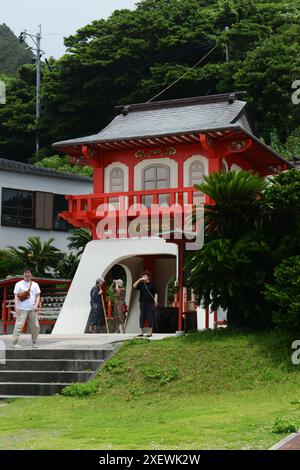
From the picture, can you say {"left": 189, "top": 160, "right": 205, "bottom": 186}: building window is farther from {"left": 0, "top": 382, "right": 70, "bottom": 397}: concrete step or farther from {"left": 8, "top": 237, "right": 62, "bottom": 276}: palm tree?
{"left": 0, "top": 382, "right": 70, "bottom": 397}: concrete step

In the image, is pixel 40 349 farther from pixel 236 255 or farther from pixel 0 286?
pixel 0 286

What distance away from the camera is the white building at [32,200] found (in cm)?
3794

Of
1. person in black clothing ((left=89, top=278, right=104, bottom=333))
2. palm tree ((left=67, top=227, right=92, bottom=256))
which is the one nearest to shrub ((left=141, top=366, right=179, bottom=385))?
person in black clothing ((left=89, top=278, right=104, bottom=333))

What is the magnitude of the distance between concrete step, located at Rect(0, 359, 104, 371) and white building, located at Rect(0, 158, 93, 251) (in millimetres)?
21811

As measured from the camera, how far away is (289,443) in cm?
871

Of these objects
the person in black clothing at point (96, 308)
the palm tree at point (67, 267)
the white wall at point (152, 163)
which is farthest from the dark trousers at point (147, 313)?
the palm tree at point (67, 267)

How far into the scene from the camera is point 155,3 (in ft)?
189

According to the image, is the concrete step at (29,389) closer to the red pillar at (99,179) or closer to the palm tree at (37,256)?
the red pillar at (99,179)

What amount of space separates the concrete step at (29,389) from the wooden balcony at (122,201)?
35.6 feet

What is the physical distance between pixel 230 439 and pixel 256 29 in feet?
149

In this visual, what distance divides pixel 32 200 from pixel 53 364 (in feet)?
76.7

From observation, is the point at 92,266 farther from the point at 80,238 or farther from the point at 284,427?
the point at 284,427

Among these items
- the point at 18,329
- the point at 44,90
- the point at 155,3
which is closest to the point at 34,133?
the point at 44,90

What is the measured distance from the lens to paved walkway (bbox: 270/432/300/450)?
27.7ft
